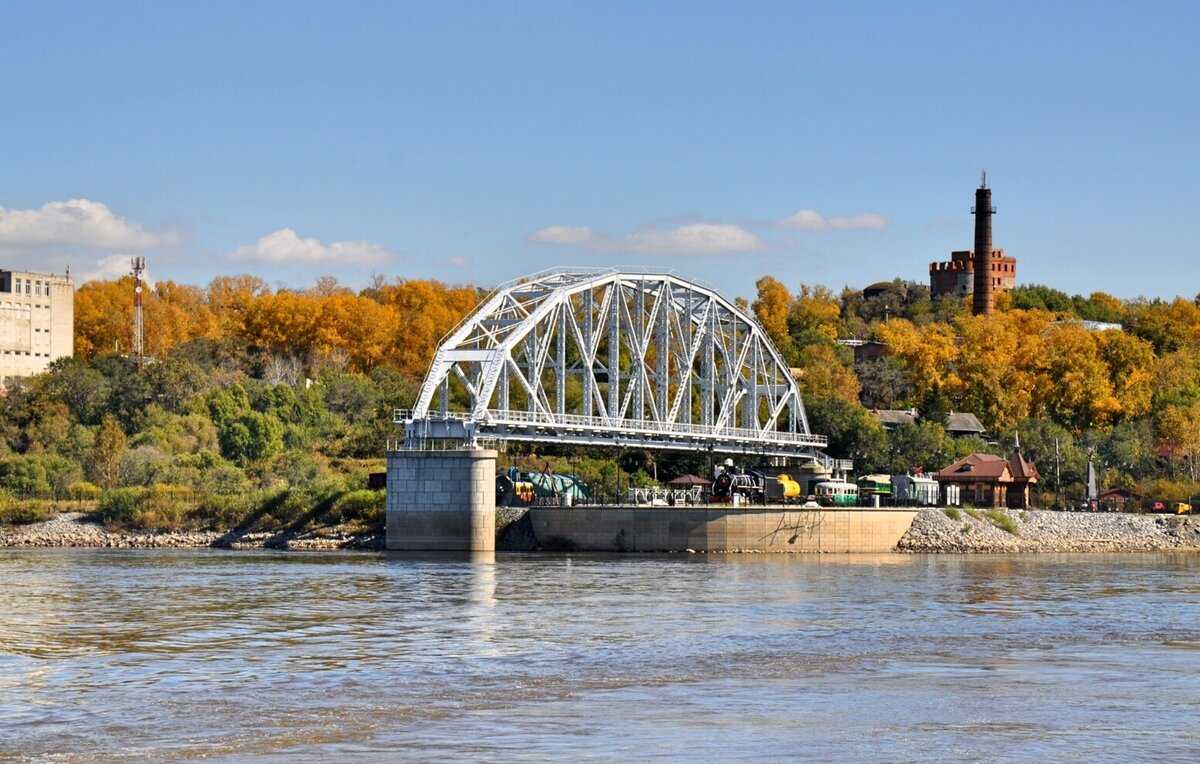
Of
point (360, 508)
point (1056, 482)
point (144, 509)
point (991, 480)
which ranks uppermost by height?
point (991, 480)

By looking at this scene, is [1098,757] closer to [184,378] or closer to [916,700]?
[916,700]

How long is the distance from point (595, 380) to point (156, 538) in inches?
1153

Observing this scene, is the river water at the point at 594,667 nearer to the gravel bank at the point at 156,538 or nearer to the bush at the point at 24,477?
the gravel bank at the point at 156,538

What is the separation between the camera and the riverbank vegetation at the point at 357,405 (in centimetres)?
11788

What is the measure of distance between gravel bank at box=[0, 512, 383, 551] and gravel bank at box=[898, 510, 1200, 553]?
30.4 m

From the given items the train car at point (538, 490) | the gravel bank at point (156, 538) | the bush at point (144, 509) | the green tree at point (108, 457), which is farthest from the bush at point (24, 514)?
the train car at point (538, 490)

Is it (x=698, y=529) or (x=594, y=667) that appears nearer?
(x=594, y=667)

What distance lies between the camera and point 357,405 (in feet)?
456

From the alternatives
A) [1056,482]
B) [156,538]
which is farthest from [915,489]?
[156,538]

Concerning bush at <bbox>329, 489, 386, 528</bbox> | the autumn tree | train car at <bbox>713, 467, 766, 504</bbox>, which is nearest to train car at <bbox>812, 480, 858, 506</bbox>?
train car at <bbox>713, 467, 766, 504</bbox>

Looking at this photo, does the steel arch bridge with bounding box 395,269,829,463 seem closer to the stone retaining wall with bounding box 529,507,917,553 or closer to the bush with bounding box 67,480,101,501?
the stone retaining wall with bounding box 529,507,917,553

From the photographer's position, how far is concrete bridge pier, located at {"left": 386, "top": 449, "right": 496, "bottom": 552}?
9362cm

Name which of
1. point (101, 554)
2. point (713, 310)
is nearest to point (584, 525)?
point (101, 554)

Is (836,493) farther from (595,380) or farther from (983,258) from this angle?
(983,258)
